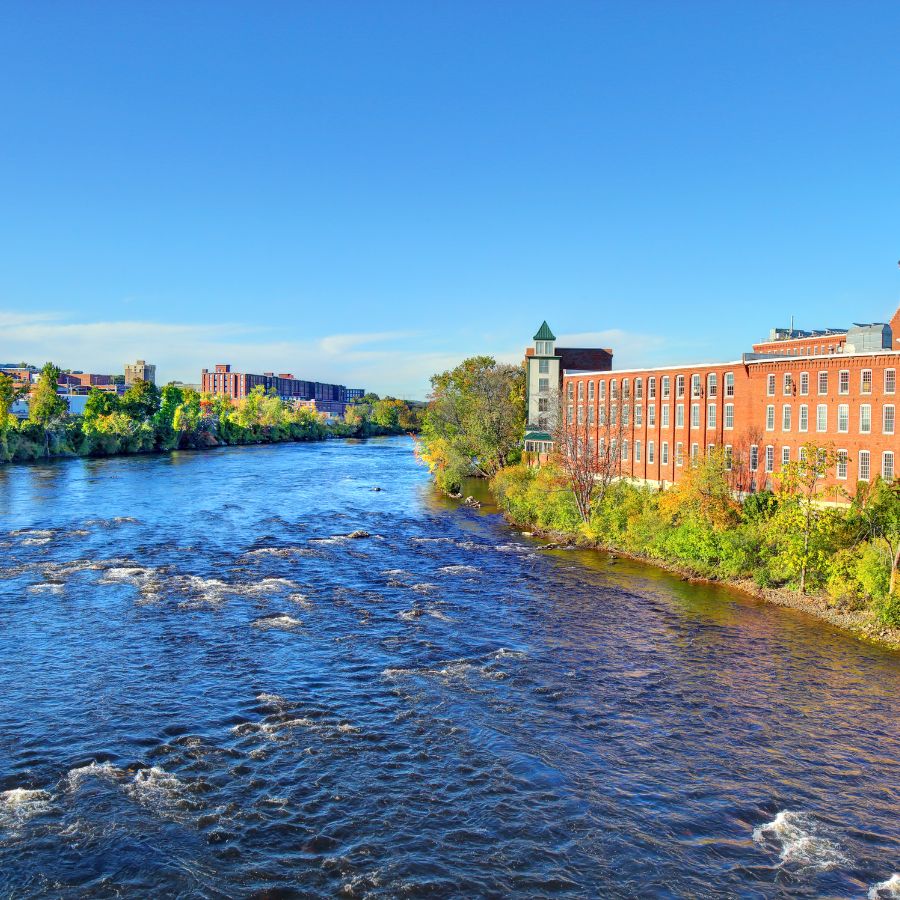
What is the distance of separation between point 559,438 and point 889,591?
1267 inches

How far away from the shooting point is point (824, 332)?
10712 cm

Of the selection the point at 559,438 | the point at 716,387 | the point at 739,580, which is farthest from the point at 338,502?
the point at 739,580

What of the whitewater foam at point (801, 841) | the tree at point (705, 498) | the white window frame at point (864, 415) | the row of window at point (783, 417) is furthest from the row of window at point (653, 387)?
the whitewater foam at point (801, 841)

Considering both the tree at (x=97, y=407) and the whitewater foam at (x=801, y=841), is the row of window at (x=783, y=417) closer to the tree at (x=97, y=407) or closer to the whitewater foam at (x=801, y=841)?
the whitewater foam at (x=801, y=841)

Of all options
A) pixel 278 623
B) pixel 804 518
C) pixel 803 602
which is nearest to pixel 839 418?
pixel 804 518

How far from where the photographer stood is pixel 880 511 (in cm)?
4459

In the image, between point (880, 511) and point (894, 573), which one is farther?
point (880, 511)

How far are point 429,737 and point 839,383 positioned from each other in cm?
4055

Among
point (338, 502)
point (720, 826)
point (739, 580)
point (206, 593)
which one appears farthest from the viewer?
point (338, 502)

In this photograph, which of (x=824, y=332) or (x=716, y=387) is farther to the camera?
(x=824, y=332)

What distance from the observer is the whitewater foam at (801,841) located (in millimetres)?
19953

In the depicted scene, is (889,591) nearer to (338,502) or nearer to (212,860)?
(212,860)

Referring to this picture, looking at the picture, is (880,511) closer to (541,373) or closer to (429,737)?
(429,737)

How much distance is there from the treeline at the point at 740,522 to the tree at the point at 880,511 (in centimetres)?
6
